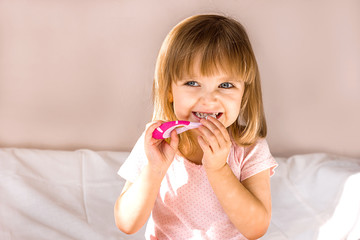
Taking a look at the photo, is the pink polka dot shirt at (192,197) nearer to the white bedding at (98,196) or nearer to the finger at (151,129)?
the finger at (151,129)

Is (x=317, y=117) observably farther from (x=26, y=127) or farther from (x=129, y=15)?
(x=26, y=127)

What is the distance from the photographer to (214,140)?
34.8 inches

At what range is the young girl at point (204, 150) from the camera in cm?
92

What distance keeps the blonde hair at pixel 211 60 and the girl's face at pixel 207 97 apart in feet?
0.05

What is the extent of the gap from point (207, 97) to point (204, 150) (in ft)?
0.33

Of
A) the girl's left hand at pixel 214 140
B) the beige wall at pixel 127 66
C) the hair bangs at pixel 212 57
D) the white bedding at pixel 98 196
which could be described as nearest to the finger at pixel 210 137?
the girl's left hand at pixel 214 140

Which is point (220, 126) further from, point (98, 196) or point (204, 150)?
point (98, 196)

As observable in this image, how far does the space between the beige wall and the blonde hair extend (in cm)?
73

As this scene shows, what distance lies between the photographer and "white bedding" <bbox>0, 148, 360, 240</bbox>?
125 centimetres

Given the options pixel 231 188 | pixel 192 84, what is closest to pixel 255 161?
pixel 231 188

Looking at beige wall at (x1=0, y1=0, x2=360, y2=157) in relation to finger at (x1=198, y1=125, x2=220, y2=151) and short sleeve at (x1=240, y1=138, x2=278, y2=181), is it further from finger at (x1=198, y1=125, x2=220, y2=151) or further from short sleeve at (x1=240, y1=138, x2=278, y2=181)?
finger at (x1=198, y1=125, x2=220, y2=151)

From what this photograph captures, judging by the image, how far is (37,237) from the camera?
1.19 m

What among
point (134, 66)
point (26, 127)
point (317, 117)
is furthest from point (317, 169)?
point (26, 127)

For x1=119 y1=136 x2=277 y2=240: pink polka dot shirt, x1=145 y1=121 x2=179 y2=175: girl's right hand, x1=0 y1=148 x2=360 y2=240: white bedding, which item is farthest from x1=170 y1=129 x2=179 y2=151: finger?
x1=0 y1=148 x2=360 y2=240: white bedding
